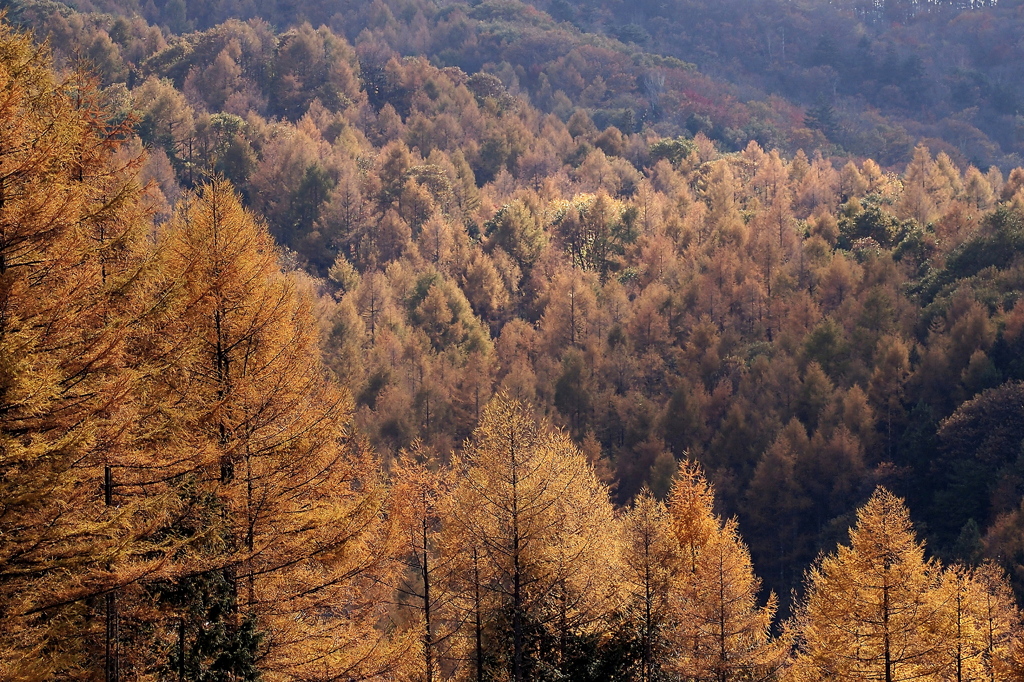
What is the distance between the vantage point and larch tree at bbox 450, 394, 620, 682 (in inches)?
731

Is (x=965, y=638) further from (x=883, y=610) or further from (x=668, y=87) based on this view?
(x=668, y=87)

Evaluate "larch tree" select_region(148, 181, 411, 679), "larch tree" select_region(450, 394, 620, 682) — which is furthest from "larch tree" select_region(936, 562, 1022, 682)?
"larch tree" select_region(148, 181, 411, 679)

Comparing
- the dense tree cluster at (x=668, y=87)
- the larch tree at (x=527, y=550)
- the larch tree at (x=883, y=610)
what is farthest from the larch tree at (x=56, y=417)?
the dense tree cluster at (x=668, y=87)

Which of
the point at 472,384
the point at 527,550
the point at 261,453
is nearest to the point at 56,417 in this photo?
the point at 261,453

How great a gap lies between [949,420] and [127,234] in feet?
162

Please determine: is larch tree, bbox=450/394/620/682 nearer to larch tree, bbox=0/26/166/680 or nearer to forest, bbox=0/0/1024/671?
forest, bbox=0/0/1024/671

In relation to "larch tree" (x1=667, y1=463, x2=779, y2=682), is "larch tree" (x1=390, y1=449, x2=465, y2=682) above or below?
above

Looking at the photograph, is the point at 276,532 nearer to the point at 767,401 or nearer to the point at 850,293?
the point at 767,401

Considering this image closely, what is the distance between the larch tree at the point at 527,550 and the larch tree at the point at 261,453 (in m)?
3.30

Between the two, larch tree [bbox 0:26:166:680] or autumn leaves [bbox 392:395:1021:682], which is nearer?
larch tree [bbox 0:26:166:680]

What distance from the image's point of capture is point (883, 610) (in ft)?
70.2

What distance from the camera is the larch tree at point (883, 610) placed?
2134 cm

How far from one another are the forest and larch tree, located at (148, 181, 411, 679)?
6 cm

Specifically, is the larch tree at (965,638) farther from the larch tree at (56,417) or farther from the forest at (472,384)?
the larch tree at (56,417)
